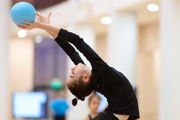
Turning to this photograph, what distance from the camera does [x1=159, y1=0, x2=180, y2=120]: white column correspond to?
980 centimetres

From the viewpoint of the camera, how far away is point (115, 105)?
4.90 metres

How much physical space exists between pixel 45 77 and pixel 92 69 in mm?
27137

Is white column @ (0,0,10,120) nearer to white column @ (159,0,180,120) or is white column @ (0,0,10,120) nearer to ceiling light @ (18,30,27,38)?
white column @ (159,0,180,120)

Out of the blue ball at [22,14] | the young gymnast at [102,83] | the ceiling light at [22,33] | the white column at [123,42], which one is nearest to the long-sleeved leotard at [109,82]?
the young gymnast at [102,83]

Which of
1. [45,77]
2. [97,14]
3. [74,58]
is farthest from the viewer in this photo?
[45,77]

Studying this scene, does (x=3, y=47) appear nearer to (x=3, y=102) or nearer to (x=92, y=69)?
(x=3, y=102)

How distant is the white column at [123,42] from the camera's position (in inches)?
538

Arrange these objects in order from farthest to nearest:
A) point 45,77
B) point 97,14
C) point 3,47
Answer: point 45,77 < point 97,14 < point 3,47

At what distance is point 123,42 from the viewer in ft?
44.8

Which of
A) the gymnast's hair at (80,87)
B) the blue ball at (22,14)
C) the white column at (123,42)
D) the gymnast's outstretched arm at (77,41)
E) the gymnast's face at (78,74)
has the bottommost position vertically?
the gymnast's hair at (80,87)

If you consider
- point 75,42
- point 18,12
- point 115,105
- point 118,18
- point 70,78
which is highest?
point 118,18

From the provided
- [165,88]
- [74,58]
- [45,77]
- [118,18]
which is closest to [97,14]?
[118,18]

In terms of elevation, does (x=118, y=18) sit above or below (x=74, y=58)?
above

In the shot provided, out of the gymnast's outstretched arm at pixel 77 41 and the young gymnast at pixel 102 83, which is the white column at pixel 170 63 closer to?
the young gymnast at pixel 102 83
